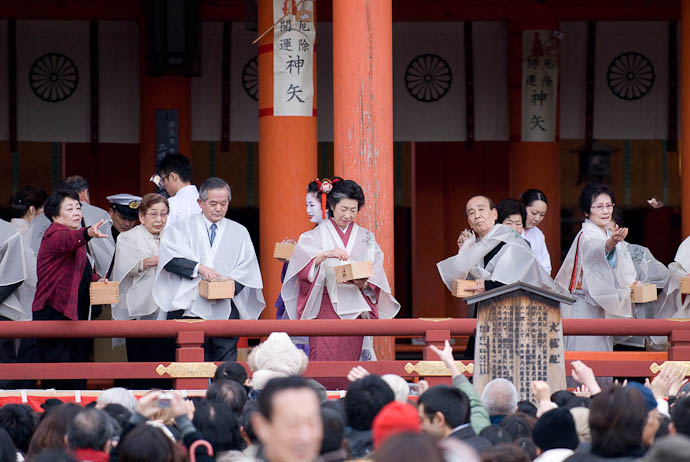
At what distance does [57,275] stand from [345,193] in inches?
82.3

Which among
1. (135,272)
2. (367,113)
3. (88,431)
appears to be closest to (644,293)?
(367,113)

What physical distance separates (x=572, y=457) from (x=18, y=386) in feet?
16.8

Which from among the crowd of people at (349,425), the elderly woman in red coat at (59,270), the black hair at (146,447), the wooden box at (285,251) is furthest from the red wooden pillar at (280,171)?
the black hair at (146,447)

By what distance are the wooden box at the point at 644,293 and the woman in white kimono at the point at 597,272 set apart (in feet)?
0.26

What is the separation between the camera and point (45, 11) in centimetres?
1266

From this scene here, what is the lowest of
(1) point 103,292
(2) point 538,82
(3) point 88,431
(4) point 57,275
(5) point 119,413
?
(5) point 119,413

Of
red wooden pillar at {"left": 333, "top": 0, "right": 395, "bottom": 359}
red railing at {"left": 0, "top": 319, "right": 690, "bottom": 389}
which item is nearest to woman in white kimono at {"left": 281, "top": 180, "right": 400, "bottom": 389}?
red railing at {"left": 0, "top": 319, "right": 690, "bottom": 389}

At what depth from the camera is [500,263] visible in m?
8.57

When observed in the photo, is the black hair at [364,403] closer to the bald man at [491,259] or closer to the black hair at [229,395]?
the black hair at [229,395]

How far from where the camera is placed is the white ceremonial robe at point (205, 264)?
27.1 feet

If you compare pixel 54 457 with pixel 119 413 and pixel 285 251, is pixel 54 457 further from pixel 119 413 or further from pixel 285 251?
pixel 285 251

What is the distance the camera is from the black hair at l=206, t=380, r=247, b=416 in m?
5.51

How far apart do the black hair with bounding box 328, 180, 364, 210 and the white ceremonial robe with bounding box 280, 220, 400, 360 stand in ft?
0.59

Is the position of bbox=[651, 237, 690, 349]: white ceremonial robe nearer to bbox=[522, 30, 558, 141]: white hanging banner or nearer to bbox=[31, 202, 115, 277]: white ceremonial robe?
bbox=[522, 30, 558, 141]: white hanging banner
